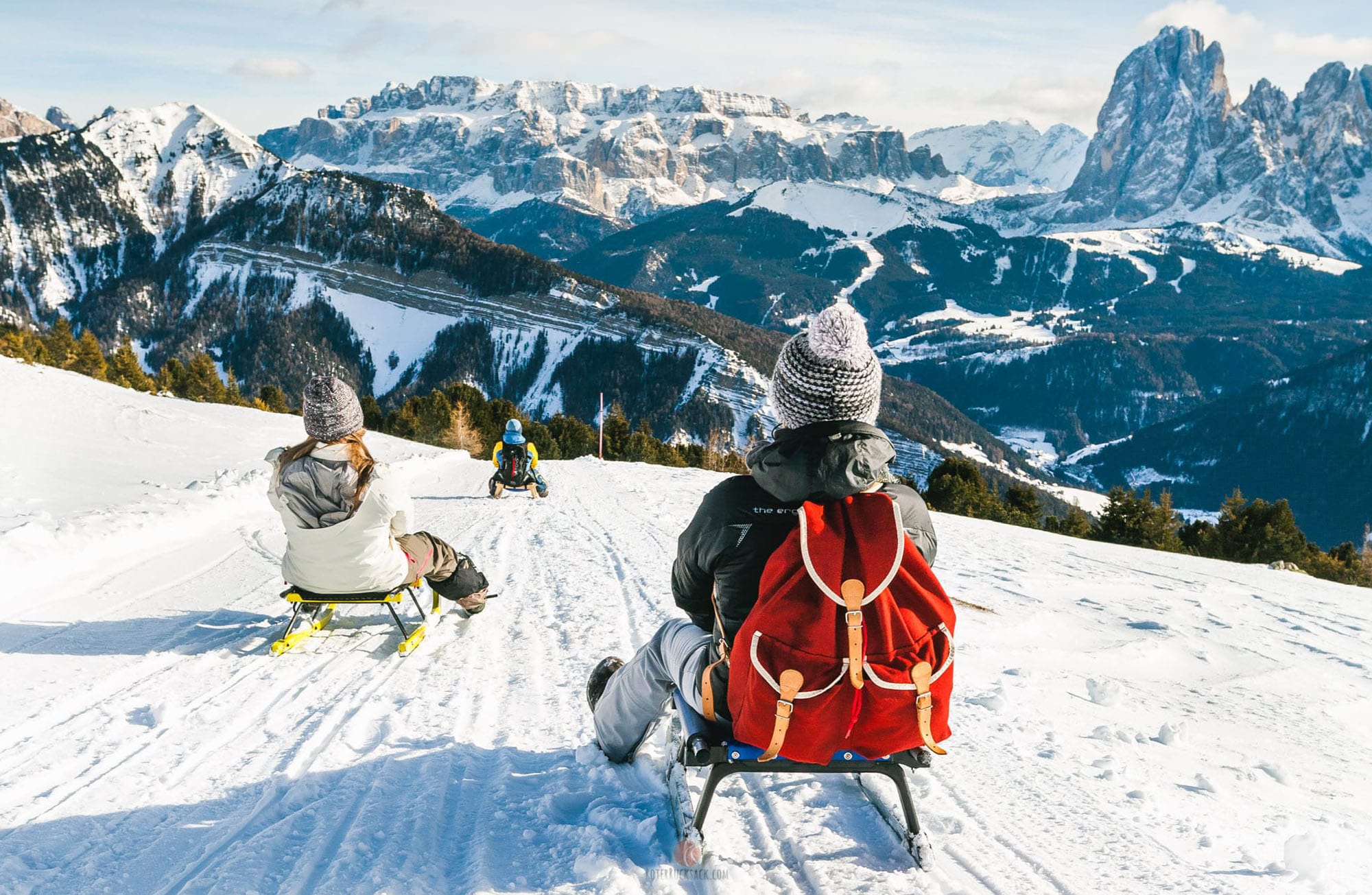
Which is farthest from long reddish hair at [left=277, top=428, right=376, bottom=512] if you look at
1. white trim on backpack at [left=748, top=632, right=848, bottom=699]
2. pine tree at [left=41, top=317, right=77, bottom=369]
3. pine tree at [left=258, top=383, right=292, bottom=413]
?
pine tree at [left=258, top=383, right=292, bottom=413]

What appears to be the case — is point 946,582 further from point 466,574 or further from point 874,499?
point 874,499

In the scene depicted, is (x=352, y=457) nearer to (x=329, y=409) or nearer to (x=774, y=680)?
(x=329, y=409)

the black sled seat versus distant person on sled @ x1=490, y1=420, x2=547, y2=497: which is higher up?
the black sled seat

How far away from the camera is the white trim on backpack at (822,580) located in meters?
2.46

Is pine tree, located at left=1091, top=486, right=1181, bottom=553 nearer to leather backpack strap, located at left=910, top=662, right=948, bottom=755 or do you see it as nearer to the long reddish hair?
the long reddish hair

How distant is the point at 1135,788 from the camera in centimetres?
391

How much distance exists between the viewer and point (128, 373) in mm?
64812

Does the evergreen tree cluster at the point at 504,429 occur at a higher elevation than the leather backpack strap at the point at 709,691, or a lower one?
lower

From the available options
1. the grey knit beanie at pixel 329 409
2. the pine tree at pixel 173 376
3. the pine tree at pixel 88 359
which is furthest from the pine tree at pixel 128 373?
the grey knit beanie at pixel 329 409

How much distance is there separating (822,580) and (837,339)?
33.0 inches

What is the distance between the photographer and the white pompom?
2754 millimetres

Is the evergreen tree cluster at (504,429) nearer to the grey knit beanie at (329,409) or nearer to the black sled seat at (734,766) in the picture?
the grey knit beanie at (329,409)

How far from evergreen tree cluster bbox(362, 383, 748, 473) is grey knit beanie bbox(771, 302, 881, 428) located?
42.1m

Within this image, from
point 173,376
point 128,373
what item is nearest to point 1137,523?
point 128,373
